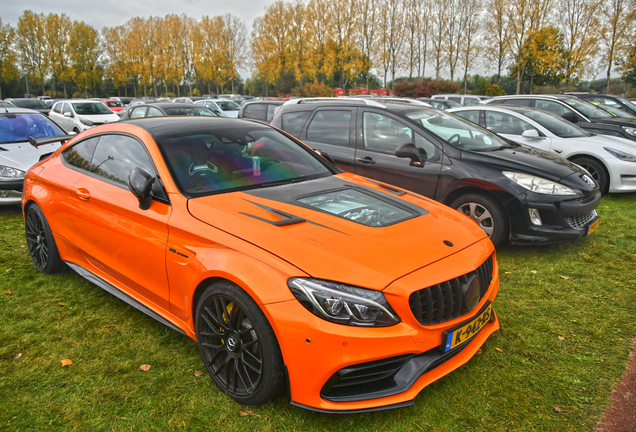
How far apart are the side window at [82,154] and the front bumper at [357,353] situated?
2560mm

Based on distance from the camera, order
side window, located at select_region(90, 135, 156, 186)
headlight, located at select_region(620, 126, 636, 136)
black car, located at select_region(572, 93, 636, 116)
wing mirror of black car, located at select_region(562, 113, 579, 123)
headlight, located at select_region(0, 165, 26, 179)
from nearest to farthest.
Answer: side window, located at select_region(90, 135, 156, 186)
headlight, located at select_region(0, 165, 26, 179)
headlight, located at select_region(620, 126, 636, 136)
wing mirror of black car, located at select_region(562, 113, 579, 123)
black car, located at select_region(572, 93, 636, 116)

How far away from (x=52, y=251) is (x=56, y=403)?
2.06 meters

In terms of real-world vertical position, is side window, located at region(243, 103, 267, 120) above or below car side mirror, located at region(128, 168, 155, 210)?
above

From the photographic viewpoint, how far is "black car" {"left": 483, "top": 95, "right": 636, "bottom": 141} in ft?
30.0

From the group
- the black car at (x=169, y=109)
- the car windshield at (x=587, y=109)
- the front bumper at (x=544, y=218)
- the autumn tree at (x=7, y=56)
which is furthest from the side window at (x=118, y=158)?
the autumn tree at (x=7, y=56)

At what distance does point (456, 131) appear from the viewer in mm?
5516

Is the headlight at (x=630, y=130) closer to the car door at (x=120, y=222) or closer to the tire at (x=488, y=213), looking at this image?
the tire at (x=488, y=213)

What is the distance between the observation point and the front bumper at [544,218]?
15.2 feet

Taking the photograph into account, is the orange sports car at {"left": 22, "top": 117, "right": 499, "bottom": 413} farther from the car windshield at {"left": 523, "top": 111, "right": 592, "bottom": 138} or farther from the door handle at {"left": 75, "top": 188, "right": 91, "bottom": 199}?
the car windshield at {"left": 523, "top": 111, "right": 592, "bottom": 138}

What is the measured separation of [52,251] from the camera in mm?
4215

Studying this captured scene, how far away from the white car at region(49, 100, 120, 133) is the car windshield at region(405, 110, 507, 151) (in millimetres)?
12475

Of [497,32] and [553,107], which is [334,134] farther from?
[497,32]

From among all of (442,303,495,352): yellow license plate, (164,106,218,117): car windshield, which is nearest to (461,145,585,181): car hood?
(442,303,495,352): yellow license plate

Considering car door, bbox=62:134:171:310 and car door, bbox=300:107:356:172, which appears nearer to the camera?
car door, bbox=62:134:171:310
